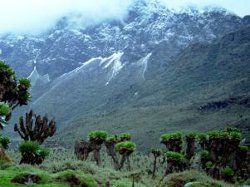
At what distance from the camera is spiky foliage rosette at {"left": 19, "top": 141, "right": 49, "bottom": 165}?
28656 mm

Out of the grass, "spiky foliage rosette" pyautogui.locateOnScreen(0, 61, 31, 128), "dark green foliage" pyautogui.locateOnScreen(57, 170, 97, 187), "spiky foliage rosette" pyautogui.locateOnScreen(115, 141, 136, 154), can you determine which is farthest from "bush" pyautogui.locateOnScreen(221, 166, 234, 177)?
"dark green foliage" pyautogui.locateOnScreen(57, 170, 97, 187)

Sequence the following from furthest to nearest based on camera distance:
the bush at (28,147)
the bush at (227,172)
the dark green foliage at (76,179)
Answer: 1. the bush at (227,172)
2. the bush at (28,147)
3. the dark green foliage at (76,179)

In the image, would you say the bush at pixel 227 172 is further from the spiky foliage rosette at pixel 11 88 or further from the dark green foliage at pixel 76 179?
the dark green foliage at pixel 76 179

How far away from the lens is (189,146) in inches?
1783

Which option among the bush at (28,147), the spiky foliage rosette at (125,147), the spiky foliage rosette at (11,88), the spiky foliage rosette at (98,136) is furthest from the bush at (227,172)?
the bush at (28,147)

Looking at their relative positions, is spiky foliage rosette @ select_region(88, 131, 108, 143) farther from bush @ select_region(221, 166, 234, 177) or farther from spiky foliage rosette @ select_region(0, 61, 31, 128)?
bush @ select_region(221, 166, 234, 177)

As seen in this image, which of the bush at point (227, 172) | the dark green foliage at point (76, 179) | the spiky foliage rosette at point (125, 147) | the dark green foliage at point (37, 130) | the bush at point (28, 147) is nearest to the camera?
the dark green foliage at point (76, 179)

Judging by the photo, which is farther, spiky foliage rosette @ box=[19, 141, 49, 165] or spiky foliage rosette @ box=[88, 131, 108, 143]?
spiky foliage rosette @ box=[88, 131, 108, 143]

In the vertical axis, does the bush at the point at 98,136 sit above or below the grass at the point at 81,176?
above

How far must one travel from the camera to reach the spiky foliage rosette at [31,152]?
94.0 ft


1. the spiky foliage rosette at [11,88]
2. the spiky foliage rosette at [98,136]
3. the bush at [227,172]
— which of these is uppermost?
the spiky foliage rosette at [11,88]

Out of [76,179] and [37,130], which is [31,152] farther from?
[76,179]

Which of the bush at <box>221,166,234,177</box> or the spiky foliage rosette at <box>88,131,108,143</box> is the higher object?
the spiky foliage rosette at <box>88,131,108,143</box>

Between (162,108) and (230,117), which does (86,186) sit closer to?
(230,117)
